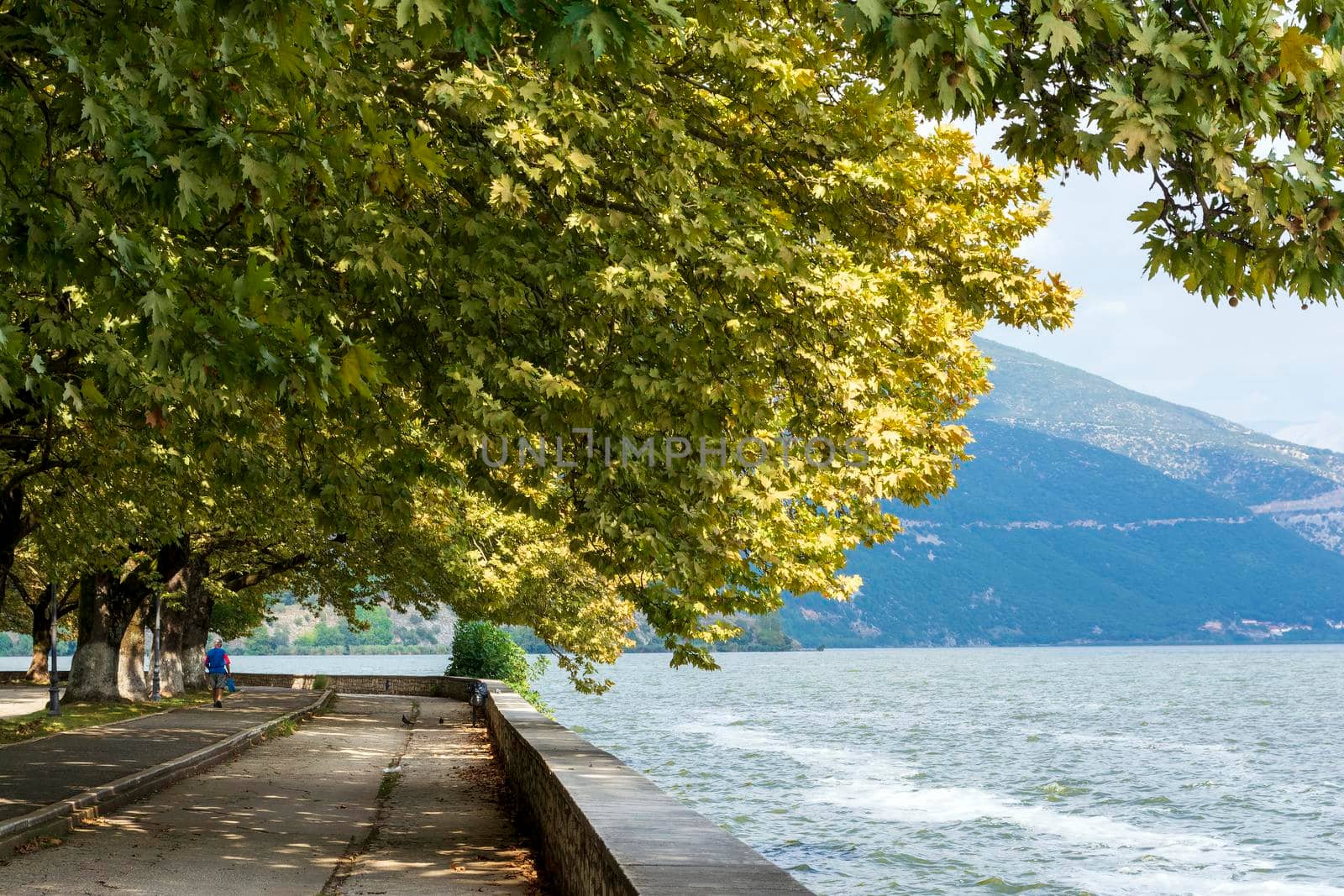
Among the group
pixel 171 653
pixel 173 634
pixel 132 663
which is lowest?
pixel 132 663

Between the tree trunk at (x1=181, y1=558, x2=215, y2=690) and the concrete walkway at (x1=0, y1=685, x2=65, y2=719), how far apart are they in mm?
4037

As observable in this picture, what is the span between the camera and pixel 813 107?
11047 mm

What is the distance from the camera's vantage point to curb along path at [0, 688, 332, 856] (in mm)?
12469

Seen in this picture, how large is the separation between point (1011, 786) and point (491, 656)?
19.1m

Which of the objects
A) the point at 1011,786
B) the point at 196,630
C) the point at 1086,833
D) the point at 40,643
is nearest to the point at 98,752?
the point at 196,630

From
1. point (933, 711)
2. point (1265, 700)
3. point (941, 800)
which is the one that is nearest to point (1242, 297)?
point (941, 800)

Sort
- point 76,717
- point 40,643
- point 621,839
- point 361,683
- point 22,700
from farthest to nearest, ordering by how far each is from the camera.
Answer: point 361,683 < point 40,643 < point 22,700 < point 76,717 < point 621,839

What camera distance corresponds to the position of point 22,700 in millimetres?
36312

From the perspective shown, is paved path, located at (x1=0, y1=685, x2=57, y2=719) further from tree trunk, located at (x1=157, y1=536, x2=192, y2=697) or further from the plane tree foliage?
the plane tree foliage

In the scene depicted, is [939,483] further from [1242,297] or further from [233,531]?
[233,531]

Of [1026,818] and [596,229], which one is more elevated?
[596,229]

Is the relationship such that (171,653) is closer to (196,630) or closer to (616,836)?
(196,630)

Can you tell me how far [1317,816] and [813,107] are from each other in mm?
40039

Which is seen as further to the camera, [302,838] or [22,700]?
[22,700]
